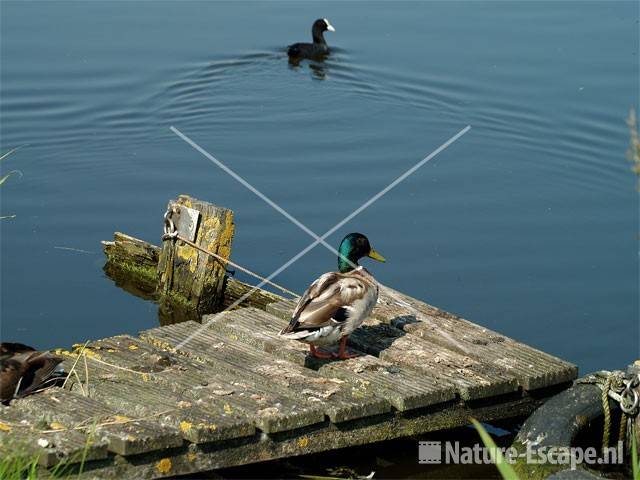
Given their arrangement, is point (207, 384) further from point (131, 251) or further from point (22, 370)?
point (131, 251)

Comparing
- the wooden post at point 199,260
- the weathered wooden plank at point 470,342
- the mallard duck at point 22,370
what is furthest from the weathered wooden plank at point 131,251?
the mallard duck at point 22,370

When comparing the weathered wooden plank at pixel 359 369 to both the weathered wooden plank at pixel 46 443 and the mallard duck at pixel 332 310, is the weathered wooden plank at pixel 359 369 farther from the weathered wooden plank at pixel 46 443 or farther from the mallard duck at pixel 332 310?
the weathered wooden plank at pixel 46 443

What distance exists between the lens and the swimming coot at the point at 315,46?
19.6 m

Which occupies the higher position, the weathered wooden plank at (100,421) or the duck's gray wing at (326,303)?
the duck's gray wing at (326,303)

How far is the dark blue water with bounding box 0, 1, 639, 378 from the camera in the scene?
12242 mm

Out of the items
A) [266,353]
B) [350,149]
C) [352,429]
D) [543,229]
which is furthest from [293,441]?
[350,149]

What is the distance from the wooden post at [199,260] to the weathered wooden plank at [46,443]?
367cm

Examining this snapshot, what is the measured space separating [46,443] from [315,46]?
13031mm

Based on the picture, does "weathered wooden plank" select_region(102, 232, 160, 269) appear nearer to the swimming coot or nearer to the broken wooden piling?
the broken wooden piling

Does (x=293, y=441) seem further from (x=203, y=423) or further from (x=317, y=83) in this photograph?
(x=317, y=83)

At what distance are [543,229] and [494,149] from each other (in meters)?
2.62

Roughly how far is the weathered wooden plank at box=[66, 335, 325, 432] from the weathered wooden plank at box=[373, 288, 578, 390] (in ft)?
5.40

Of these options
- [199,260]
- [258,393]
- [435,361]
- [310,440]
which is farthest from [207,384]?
[199,260]

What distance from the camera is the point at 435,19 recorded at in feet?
68.0
